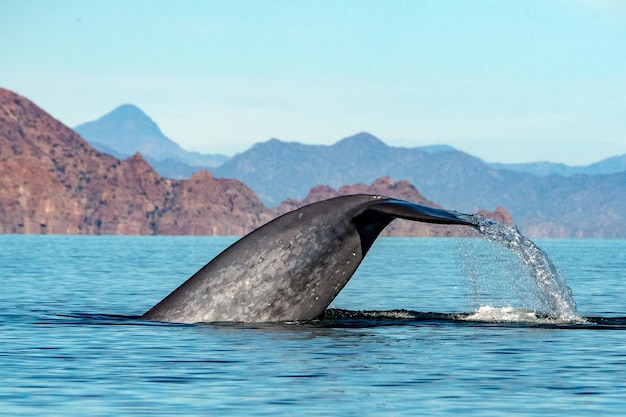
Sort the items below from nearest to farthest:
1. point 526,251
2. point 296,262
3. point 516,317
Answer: point 296,262, point 526,251, point 516,317

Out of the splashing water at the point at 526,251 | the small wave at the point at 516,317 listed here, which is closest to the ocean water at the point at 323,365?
the small wave at the point at 516,317

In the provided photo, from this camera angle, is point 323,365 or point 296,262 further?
point 296,262

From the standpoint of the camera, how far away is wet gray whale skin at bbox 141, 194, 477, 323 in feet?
56.9

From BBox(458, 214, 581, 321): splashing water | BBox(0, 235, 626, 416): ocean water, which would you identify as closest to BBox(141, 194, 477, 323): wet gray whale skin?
BBox(0, 235, 626, 416): ocean water

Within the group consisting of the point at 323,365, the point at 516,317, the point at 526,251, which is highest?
the point at 526,251

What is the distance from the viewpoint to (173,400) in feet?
46.1

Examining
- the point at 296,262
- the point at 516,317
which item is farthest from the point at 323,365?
the point at 516,317

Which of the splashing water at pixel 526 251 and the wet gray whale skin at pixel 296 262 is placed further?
the splashing water at pixel 526 251

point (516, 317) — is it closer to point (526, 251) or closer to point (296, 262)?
point (526, 251)

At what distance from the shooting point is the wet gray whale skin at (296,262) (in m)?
17.3

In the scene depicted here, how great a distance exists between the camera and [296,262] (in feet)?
56.9

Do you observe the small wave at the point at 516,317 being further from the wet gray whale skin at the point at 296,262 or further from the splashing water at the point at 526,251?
the wet gray whale skin at the point at 296,262

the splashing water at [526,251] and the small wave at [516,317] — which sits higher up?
the splashing water at [526,251]

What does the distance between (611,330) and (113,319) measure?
8870 mm
